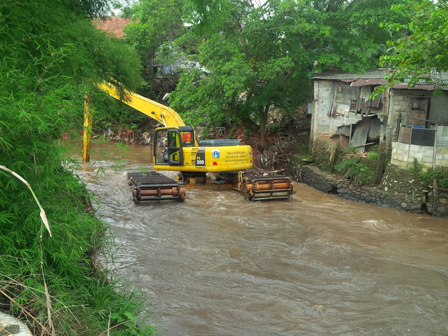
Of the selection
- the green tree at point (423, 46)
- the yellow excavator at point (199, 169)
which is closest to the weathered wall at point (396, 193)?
the yellow excavator at point (199, 169)

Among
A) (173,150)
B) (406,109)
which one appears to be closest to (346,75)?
(406,109)

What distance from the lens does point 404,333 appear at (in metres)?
7.76

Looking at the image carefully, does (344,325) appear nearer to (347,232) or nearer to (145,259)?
(145,259)

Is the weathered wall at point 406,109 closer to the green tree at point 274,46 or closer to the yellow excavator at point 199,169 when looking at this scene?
the green tree at point 274,46

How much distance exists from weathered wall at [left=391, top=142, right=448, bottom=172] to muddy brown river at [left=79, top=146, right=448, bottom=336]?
1.81 m

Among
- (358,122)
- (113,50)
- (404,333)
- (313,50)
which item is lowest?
(404,333)

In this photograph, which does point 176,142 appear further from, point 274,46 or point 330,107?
point 330,107

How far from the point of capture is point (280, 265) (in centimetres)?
1066

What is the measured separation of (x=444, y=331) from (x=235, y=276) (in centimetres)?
409

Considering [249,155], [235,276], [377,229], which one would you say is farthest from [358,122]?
[235,276]

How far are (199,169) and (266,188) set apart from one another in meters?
2.60

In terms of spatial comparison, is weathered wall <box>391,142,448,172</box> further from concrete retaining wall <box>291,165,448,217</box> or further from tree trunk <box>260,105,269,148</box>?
tree trunk <box>260,105,269,148</box>

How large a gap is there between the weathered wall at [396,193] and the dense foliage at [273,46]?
559 cm

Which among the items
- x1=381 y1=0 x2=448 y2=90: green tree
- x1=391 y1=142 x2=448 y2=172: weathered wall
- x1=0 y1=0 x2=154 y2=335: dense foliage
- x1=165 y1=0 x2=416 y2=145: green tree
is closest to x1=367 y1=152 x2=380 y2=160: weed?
x1=391 y1=142 x2=448 y2=172: weathered wall
